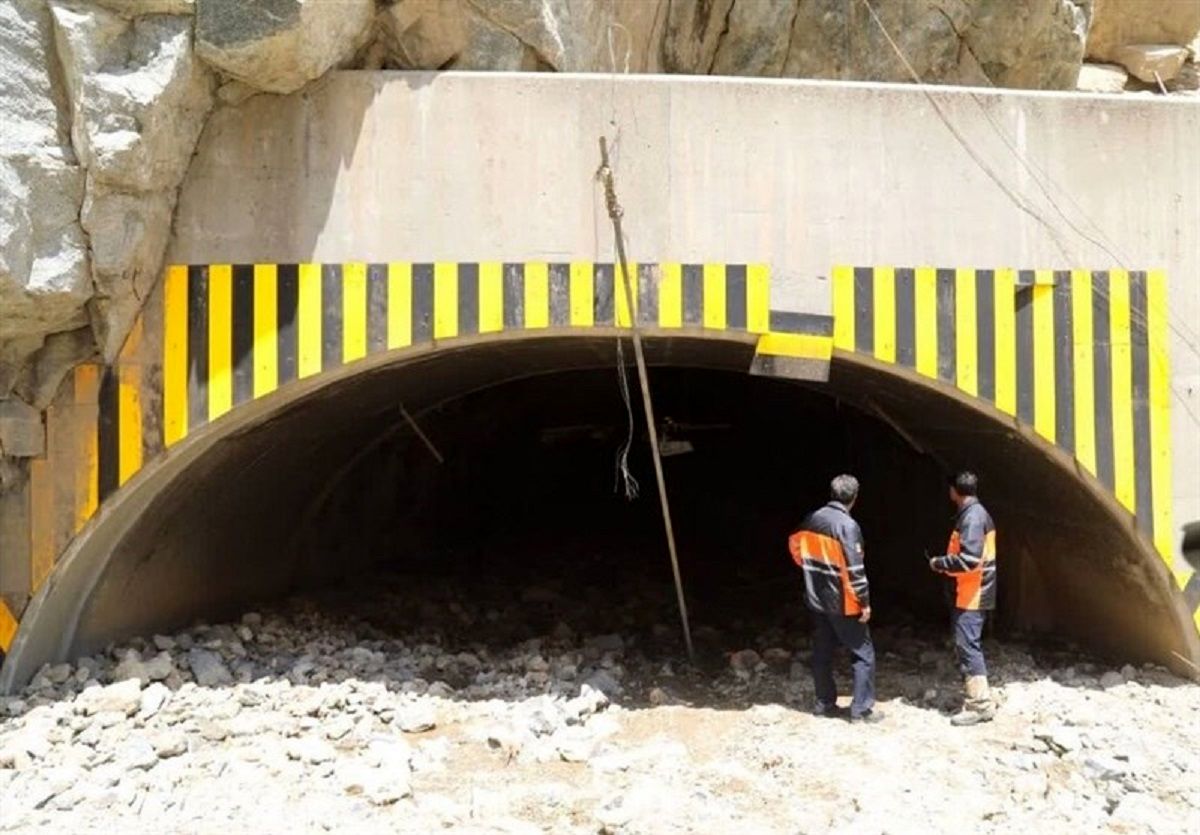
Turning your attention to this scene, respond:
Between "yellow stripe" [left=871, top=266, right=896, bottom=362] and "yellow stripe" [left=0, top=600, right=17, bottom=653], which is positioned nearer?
"yellow stripe" [left=0, top=600, right=17, bottom=653]

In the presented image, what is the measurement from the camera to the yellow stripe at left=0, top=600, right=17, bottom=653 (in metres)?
5.68

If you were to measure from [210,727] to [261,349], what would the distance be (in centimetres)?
194

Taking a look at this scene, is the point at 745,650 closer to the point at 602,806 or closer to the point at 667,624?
the point at 667,624

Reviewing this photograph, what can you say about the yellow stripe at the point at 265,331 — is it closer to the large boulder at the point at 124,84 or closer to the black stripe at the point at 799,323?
the large boulder at the point at 124,84

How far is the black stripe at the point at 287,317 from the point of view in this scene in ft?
18.5

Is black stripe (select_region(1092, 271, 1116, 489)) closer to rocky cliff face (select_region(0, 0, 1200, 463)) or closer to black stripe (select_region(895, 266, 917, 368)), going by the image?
black stripe (select_region(895, 266, 917, 368))

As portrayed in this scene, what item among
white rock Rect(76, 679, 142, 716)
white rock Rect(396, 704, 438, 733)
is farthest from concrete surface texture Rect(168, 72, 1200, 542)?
Answer: white rock Rect(396, 704, 438, 733)

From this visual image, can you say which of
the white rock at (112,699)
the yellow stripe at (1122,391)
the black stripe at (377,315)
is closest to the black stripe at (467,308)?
the black stripe at (377,315)

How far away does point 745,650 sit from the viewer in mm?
7676

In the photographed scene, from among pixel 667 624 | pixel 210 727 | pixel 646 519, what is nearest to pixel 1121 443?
pixel 667 624

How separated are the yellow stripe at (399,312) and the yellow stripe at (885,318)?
7.93ft

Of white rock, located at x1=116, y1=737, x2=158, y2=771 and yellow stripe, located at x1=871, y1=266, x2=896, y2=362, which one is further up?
yellow stripe, located at x1=871, y1=266, x2=896, y2=362

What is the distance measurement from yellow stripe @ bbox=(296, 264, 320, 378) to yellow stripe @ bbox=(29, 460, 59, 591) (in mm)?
1416

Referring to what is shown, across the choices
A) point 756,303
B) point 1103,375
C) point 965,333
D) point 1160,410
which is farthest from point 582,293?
point 1160,410
